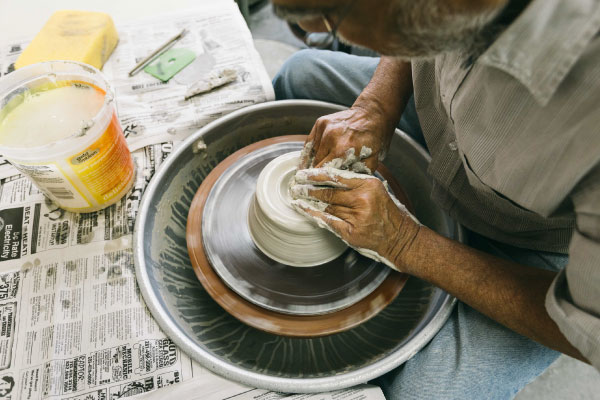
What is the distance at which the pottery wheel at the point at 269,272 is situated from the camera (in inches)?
32.8

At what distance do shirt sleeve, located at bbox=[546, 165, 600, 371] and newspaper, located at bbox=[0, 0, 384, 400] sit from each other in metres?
0.34

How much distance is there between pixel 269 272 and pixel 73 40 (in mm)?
834

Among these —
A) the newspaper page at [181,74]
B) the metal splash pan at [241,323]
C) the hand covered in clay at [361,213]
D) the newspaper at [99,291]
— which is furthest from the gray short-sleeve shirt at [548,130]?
the newspaper page at [181,74]

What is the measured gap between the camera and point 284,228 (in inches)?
32.1

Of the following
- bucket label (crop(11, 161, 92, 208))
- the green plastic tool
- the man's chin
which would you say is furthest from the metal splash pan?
the man's chin

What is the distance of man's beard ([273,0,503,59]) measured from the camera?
444 millimetres

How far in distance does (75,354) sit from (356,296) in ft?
1.80

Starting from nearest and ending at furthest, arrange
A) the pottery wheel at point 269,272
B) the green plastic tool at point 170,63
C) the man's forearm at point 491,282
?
the man's forearm at point 491,282
the pottery wheel at point 269,272
the green plastic tool at point 170,63

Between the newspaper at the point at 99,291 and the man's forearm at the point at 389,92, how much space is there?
0.30 meters

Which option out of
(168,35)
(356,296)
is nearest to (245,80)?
(168,35)

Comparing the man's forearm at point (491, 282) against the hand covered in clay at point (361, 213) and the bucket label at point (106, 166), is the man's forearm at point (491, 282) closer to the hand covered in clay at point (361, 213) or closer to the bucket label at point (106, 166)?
the hand covered in clay at point (361, 213)

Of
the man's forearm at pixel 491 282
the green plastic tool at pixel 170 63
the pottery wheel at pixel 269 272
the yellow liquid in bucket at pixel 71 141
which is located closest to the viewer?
the man's forearm at pixel 491 282

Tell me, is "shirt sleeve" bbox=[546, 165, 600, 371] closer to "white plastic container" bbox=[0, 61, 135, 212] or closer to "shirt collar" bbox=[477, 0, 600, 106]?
"shirt collar" bbox=[477, 0, 600, 106]

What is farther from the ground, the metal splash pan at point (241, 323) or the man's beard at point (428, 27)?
the man's beard at point (428, 27)
